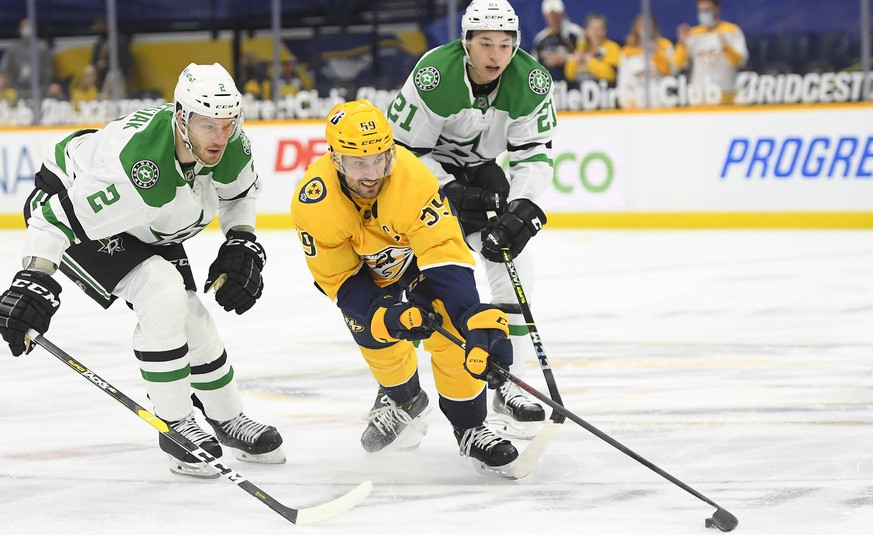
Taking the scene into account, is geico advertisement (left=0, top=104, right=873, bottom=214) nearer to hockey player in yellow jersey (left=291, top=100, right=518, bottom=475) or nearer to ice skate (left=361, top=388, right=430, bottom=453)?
ice skate (left=361, top=388, right=430, bottom=453)

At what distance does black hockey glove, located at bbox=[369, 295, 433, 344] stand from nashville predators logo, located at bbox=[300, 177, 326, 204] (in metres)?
0.32

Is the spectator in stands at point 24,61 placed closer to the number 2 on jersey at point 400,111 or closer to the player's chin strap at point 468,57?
the number 2 on jersey at point 400,111

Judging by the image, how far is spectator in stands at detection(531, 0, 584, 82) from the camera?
29.6ft

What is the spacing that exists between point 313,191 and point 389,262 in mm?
317

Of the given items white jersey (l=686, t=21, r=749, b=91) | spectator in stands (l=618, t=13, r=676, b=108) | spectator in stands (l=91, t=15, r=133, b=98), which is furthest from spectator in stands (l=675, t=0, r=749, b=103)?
spectator in stands (l=91, t=15, r=133, b=98)

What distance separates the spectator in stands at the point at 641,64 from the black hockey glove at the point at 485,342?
19.8ft

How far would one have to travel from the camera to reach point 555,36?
905cm

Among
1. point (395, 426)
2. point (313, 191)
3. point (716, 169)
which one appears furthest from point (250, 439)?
point (716, 169)

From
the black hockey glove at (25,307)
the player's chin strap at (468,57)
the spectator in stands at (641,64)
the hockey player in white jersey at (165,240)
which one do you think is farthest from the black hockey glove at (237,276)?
the spectator in stands at (641,64)

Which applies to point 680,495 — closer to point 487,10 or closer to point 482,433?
point 482,433

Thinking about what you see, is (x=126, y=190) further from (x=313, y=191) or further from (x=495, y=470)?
(x=495, y=470)

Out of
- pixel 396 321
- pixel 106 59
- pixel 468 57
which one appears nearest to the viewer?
pixel 396 321

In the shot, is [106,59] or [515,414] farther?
[106,59]

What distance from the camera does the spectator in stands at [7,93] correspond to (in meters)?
9.99
